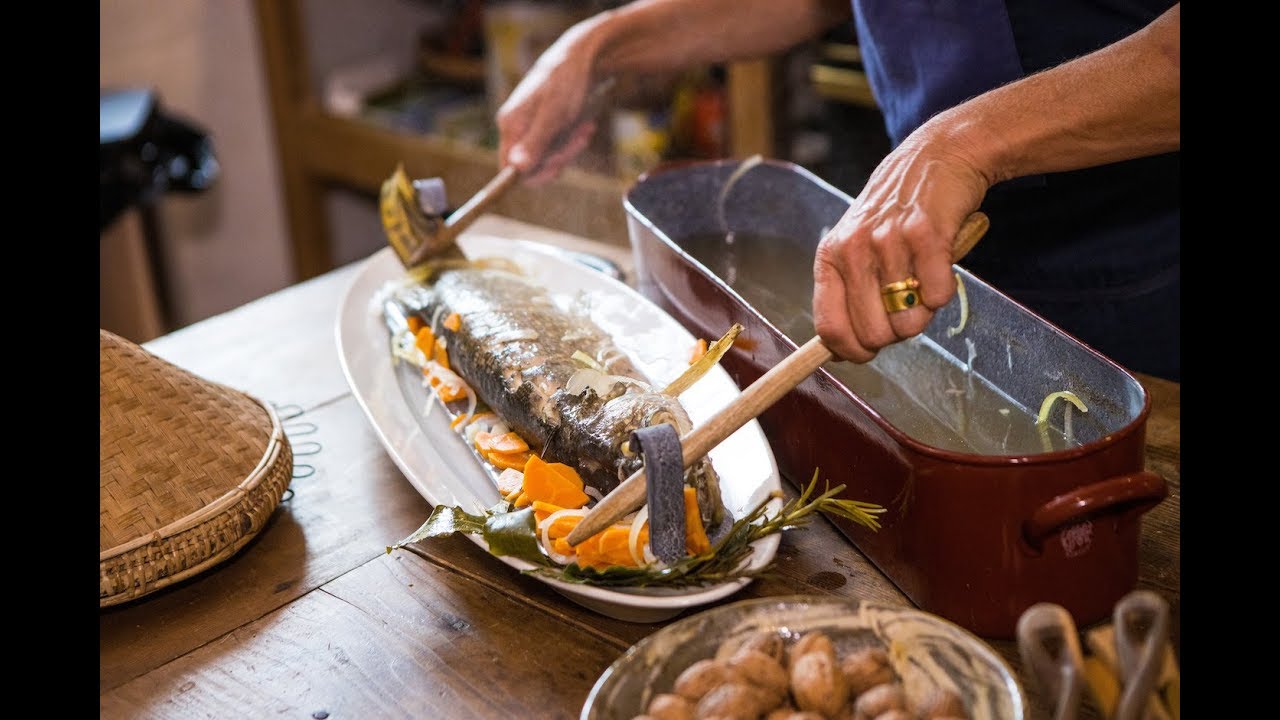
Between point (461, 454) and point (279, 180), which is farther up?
point (461, 454)

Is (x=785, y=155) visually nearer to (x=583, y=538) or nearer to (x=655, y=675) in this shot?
(x=583, y=538)

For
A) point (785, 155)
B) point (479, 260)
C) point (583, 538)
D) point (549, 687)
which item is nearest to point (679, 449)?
point (583, 538)

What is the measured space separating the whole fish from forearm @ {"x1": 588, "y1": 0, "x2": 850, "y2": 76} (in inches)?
19.6

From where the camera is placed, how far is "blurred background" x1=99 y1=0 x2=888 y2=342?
3.06m

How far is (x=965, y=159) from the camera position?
118cm

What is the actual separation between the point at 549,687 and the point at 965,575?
0.40 m

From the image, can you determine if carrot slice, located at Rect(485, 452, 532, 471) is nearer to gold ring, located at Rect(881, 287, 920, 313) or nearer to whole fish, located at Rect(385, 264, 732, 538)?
whole fish, located at Rect(385, 264, 732, 538)

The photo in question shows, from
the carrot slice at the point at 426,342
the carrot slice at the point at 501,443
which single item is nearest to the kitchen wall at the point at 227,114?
the carrot slice at the point at 426,342

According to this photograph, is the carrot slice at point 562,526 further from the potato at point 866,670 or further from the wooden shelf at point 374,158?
the wooden shelf at point 374,158

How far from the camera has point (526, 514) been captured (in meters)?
1.14

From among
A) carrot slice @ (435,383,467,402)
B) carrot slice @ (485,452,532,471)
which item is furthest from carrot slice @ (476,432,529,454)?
carrot slice @ (435,383,467,402)

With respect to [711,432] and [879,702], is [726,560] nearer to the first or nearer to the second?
[711,432]

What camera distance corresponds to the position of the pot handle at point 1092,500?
1.00 meters

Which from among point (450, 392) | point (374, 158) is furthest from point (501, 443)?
point (374, 158)
